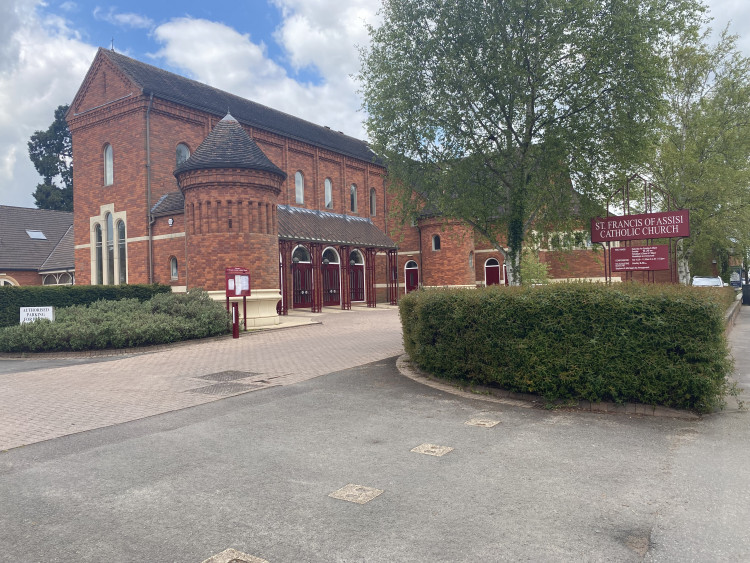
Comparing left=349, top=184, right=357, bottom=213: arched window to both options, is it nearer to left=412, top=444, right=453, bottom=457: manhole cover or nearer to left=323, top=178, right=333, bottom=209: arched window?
left=323, top=178, right=333, bottom=209: arched window

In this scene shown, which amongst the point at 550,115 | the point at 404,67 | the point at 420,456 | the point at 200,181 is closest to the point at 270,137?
the point at 200,181

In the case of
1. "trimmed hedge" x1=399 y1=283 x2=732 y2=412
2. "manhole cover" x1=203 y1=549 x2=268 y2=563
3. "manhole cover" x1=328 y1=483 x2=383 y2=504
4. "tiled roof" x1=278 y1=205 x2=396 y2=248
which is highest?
"tiled roof" x1=278 y1=205 x2=396 y2=248

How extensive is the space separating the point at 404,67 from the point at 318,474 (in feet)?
36.3

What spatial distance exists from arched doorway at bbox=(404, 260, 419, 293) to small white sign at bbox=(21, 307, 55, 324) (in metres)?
25.4

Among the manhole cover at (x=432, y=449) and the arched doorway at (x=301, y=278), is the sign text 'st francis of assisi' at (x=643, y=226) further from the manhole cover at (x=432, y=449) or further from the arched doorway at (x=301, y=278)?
the arched doorway at (x=301, y=278)

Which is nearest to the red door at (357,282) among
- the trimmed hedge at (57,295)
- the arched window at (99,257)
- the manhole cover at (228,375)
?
the arched window at (99,257)

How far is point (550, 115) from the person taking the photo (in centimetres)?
1294

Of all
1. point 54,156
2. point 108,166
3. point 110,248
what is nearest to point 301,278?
point 110,248

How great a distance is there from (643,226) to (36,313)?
15913 millimetres

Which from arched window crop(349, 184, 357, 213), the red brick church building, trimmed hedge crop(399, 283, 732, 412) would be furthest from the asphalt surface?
arched window crop(349, 184, 357, 213)

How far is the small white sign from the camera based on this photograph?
52.6 feet

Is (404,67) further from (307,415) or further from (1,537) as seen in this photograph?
(1,537)

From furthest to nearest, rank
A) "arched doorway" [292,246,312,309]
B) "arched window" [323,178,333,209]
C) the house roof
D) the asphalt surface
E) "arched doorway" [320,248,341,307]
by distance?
the house roof, "arched window" [323,178,333,209], "arched doorway" [320,248,341,307], "arched doorway" [292,246,312,309], the asphalt surface

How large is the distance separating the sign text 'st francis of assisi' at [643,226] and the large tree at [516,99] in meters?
1.81
